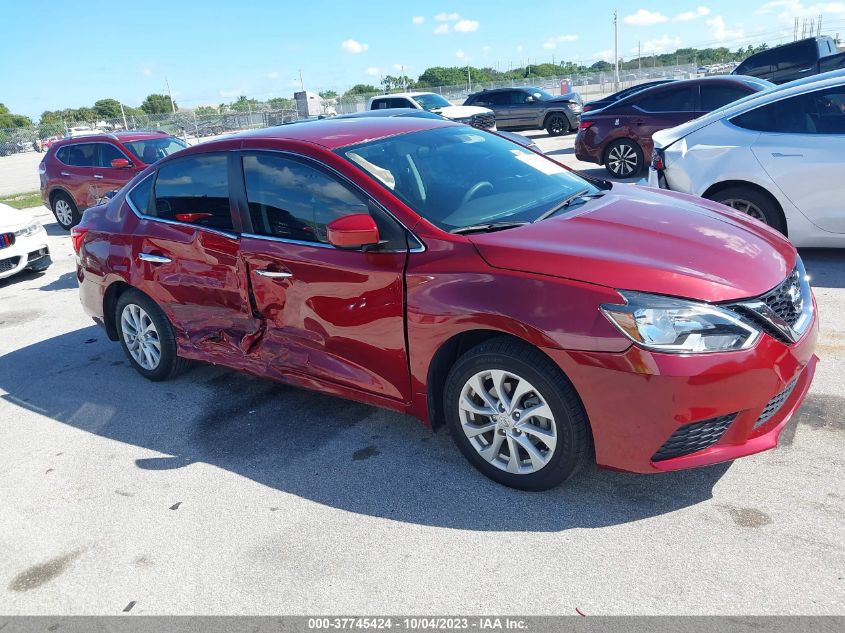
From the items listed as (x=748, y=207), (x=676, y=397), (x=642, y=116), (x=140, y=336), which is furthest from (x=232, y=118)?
(x=676, y=397)

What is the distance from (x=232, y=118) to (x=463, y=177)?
1713 inches

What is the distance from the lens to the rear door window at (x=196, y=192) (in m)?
4.34

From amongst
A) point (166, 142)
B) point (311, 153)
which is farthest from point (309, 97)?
point (311, 153)

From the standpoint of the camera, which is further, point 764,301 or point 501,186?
point 501,186

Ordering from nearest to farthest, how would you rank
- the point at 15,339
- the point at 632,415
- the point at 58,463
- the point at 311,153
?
the point at 632,415 < the point at 311,153 < the point at 58,463 < the point at 15,339

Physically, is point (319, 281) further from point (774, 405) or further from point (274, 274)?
point (774, 405)

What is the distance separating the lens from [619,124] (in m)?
11.7

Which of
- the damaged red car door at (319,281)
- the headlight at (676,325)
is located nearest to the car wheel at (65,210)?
the damaged red car door at (319,281)

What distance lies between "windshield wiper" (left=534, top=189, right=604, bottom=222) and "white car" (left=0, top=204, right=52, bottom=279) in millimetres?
7690

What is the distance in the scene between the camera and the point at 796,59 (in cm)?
1532

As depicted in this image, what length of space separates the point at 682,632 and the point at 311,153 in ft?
9.58

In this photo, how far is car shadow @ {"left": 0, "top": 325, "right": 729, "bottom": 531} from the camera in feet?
10.6

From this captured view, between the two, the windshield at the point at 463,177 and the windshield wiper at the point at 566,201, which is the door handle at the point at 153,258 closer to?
the windshield at the point at 463,177

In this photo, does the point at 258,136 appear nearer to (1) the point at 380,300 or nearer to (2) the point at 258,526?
(1) the point at 380,300
